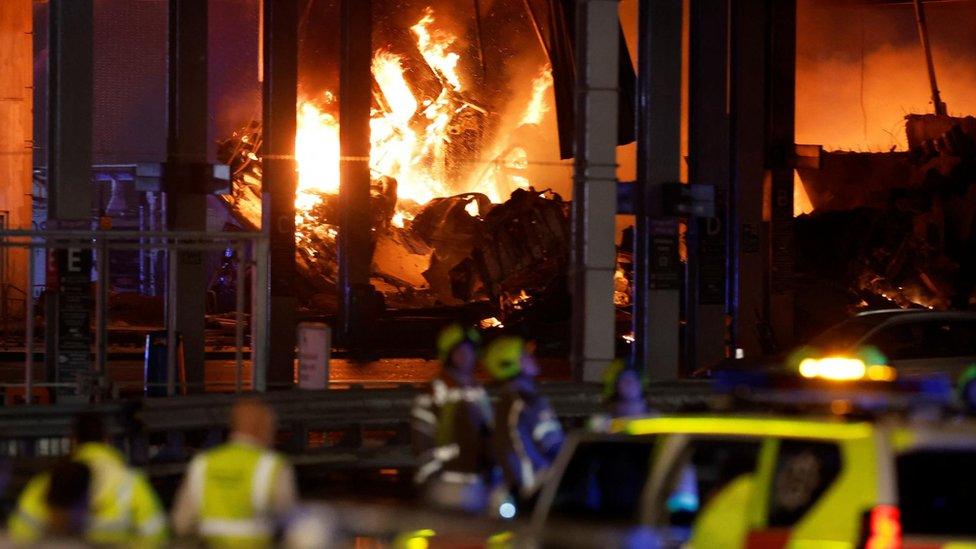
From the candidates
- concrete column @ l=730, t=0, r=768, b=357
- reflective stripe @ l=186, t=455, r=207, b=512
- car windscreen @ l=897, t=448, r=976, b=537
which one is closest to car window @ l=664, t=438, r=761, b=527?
car windscreen @ l=897, t=448, r=976, b=537

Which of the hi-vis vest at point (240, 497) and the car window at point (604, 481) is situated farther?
the car window at point (604, 481)

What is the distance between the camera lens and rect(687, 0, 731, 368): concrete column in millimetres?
25672

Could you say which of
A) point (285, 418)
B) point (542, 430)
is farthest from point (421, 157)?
point (542, 430)

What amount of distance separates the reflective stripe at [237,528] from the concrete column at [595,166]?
10.5 m

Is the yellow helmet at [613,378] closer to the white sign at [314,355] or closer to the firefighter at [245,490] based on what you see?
the firefighter at [245,490]

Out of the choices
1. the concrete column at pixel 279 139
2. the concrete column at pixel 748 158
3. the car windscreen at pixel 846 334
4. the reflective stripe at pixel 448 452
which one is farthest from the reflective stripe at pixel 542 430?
the concrete column at pixel 748 158

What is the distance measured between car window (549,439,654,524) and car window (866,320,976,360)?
11681 mm

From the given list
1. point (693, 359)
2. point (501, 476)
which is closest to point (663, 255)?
point (693, 359)

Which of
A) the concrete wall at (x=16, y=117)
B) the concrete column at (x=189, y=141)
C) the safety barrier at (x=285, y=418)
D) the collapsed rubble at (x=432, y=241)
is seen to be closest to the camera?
the safety barrier at (x=285, y=418)

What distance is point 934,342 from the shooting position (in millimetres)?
18594

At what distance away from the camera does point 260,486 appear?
19.6 ft

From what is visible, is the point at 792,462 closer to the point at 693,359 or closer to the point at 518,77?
the point at 693,359

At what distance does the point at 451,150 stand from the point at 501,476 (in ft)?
148

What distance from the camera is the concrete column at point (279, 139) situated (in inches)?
1035
